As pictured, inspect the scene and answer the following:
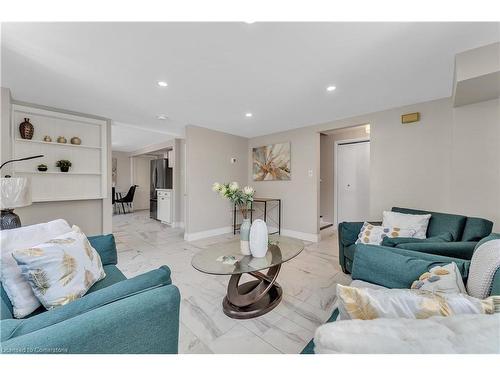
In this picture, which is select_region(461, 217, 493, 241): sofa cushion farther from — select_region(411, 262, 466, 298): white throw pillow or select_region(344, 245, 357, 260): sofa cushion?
select_region(411, 262, 466, 298): white throw pillow

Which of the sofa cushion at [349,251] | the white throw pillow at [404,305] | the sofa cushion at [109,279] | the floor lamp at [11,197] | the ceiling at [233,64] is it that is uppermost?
the ceiling at [233,64]

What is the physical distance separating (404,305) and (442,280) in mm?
543

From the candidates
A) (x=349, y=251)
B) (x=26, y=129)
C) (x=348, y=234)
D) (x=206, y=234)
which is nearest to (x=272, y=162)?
(x=206, y=234)

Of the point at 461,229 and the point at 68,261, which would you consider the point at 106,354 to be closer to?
the point at 68,261

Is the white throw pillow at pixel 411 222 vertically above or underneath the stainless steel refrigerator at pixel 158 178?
underneath

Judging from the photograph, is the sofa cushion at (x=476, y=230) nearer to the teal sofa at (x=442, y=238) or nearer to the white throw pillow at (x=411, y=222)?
the teal sofa at (x=442, y=238)

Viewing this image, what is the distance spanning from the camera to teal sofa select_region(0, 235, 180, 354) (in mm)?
575

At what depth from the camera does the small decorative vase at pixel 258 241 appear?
179 centimetres

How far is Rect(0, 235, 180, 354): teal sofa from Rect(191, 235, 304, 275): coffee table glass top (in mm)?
636

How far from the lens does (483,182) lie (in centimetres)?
214

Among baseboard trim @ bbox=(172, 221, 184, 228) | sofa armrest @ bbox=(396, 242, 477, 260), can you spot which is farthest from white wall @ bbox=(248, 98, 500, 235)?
baseboard trim @ bbox=(172, 221, 184, 228)

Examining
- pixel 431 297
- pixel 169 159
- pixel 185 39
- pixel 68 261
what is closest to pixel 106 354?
pixel 68 261

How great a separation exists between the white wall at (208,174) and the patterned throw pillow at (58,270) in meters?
2.67

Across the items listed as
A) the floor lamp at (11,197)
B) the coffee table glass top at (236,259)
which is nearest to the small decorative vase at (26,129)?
the floor lamp at (11,197)
